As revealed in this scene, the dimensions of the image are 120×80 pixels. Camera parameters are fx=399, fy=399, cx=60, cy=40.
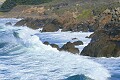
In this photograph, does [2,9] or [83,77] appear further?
[2,9]

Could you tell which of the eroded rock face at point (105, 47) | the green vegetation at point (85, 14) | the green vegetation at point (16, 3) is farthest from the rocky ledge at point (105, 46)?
the green vegetation at point (16, 3)

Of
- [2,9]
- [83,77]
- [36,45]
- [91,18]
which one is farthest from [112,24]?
[2,9]

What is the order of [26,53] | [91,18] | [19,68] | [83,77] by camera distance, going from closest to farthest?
[83,77], [19,68], [26,53], [91,18]

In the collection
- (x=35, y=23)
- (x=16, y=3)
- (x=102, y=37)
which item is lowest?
(x=16, y=3)

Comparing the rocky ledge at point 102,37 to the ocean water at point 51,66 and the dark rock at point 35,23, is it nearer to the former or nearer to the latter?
the ocean water at point 51,66

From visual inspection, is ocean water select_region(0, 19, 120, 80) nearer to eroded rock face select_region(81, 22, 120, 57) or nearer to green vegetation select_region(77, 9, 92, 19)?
eroded rock face select_region(81, 22, 120, 57)

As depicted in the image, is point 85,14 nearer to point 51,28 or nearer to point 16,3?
point 51,28

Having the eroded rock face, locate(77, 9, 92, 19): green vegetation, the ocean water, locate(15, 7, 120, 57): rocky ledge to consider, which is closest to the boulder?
locate(15, 7, 120, 57): rocky ledge

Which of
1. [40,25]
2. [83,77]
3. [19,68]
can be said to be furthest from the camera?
[40,25]

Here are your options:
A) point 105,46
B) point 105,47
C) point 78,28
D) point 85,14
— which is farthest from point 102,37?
point 85,14

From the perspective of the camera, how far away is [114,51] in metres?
28.4

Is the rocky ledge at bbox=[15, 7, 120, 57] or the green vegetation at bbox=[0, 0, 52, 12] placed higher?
the rocky ledge at bbox=[15, 7, 120, 57]

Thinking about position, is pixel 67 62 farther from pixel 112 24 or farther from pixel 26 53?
pixel 112 24

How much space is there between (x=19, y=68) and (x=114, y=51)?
7643 millimetres
